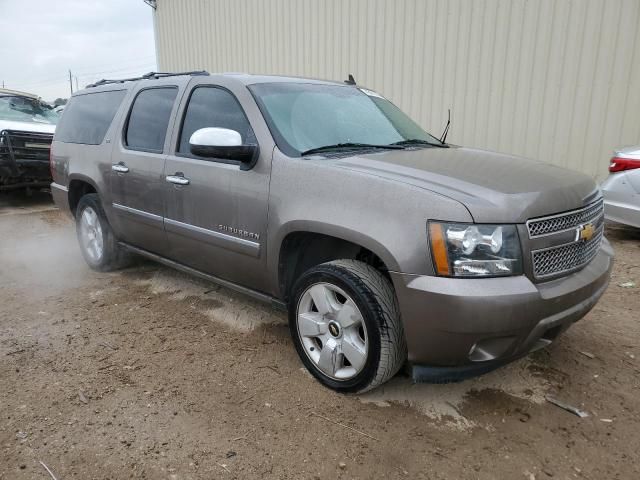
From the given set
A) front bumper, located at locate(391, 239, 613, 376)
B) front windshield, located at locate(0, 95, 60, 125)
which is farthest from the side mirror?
front windshield, located at locate(0, 95, 60, 125)

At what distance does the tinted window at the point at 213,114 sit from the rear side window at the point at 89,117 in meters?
1.20

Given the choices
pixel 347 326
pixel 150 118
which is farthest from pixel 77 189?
pixel 347 326

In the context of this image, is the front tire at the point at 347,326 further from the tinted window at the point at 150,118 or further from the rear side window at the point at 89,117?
the rear side window at the point at 89,117

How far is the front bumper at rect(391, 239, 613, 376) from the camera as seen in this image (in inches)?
83.4

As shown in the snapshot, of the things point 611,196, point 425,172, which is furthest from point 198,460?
point 611,196

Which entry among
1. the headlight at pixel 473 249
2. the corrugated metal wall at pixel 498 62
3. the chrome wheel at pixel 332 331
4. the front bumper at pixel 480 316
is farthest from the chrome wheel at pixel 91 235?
the corrugated metal wall at pixel 498 62

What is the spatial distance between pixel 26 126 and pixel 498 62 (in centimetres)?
787

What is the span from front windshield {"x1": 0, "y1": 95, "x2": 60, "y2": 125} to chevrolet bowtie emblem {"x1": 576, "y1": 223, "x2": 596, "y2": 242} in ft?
31.5

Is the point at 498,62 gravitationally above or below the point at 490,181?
above

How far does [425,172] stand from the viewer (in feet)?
8.09

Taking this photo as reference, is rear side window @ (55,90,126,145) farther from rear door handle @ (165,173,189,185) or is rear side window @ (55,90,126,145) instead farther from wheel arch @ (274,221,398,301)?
wheel arch @ (274,221,398,301)

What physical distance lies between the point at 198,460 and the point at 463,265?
1455 mm

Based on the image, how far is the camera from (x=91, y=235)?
16.0ft

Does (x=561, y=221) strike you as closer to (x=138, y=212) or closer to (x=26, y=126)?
→ (x=138, y=212)
